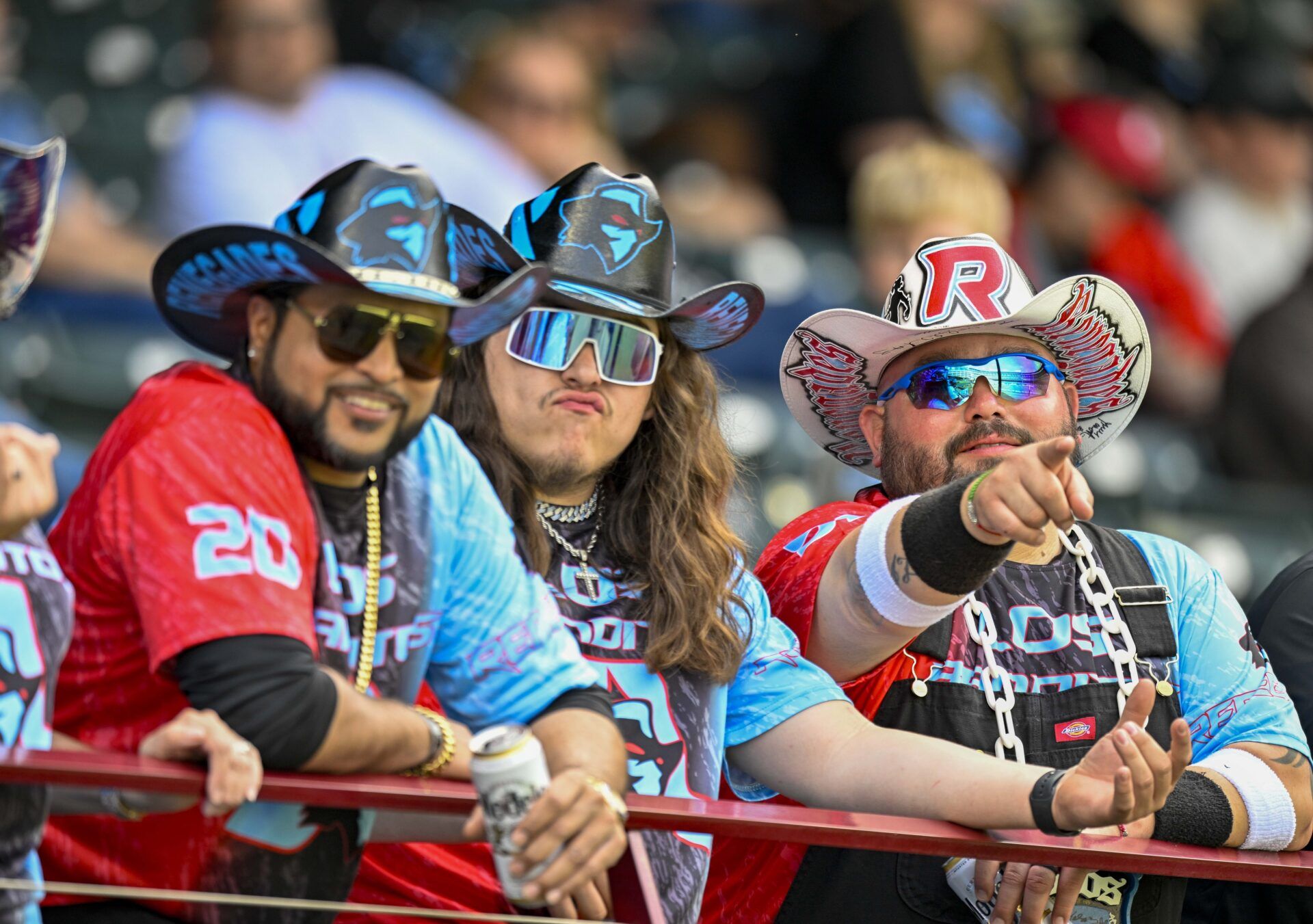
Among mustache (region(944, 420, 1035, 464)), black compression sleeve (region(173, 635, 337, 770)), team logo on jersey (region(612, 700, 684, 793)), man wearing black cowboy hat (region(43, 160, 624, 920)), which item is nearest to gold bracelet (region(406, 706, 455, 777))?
man wearing black cowboy hat (region(43, 160, 624, 920))

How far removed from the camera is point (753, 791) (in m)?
3.62

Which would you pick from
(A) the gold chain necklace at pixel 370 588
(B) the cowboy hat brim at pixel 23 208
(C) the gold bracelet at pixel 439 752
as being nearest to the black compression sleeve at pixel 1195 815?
(C) the gold bracelet at pixel 439 752

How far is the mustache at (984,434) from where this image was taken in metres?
3.70

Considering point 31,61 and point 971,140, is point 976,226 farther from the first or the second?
point 31,61

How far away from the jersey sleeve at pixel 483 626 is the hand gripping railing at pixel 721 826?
36 cm

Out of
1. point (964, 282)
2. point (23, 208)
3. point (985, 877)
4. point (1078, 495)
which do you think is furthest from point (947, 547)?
point (23, 208)

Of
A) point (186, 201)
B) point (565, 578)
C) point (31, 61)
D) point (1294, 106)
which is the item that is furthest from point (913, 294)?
point (1294, 106)

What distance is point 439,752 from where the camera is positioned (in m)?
2.69

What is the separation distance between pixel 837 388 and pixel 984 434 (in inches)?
18.4

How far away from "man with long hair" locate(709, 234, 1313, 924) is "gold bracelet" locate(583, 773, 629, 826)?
80 centimetres

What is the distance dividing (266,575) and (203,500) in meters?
0.13

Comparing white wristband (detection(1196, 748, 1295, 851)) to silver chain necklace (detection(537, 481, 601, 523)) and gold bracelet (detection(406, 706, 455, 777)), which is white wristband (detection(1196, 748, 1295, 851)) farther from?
gold bracelet (detection(406, 706, 455, 777))

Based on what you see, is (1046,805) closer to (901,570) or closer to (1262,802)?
(901,570)

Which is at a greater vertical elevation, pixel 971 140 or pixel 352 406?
pixel 971 140
